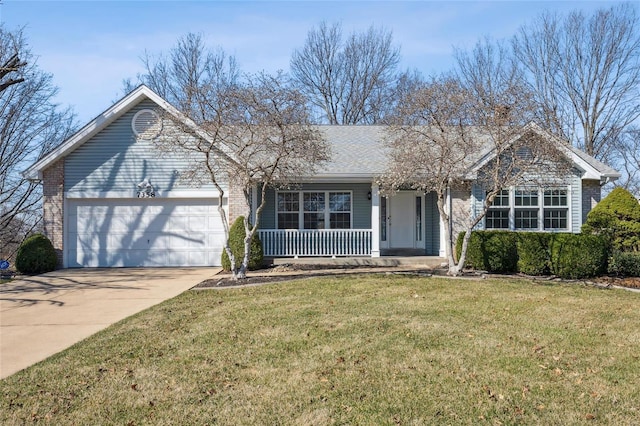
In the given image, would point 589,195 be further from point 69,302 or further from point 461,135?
point 69,302

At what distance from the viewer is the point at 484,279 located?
11.6 m

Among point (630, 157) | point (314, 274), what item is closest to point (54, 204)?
point (314, 274)

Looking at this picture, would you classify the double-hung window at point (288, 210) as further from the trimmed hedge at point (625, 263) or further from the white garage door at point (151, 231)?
Result: the trimmed hedge at point (625, 263)

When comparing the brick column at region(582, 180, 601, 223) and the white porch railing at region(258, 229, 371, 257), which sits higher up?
the brick column at region(582, 180, 601, 223)

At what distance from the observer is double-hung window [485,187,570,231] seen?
15.2 m

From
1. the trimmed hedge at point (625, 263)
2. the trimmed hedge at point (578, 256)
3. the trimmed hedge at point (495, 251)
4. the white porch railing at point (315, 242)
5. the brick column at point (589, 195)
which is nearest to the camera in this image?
the trimmed hedge at point (578, 256)

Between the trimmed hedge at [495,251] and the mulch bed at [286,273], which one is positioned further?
the trimmed hedge at [495,251]

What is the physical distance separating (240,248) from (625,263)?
33.7 feet

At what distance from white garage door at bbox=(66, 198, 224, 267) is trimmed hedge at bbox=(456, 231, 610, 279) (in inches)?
315

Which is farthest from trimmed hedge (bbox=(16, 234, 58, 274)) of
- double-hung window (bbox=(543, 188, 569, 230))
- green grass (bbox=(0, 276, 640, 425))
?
double-hung window (bbox=(543, 188, 569, 230))

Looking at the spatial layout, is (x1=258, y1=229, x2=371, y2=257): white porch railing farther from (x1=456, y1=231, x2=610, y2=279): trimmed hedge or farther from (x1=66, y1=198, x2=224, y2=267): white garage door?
(x1=456, y1=231, x2=610, y2=279): trimmed hedge

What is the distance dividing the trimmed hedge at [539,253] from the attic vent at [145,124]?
10.3 m

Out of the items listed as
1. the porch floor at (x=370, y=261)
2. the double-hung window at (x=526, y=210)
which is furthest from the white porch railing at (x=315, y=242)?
the double-hung window at (x=526, y=210)

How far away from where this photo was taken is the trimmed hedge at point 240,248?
13.4m
